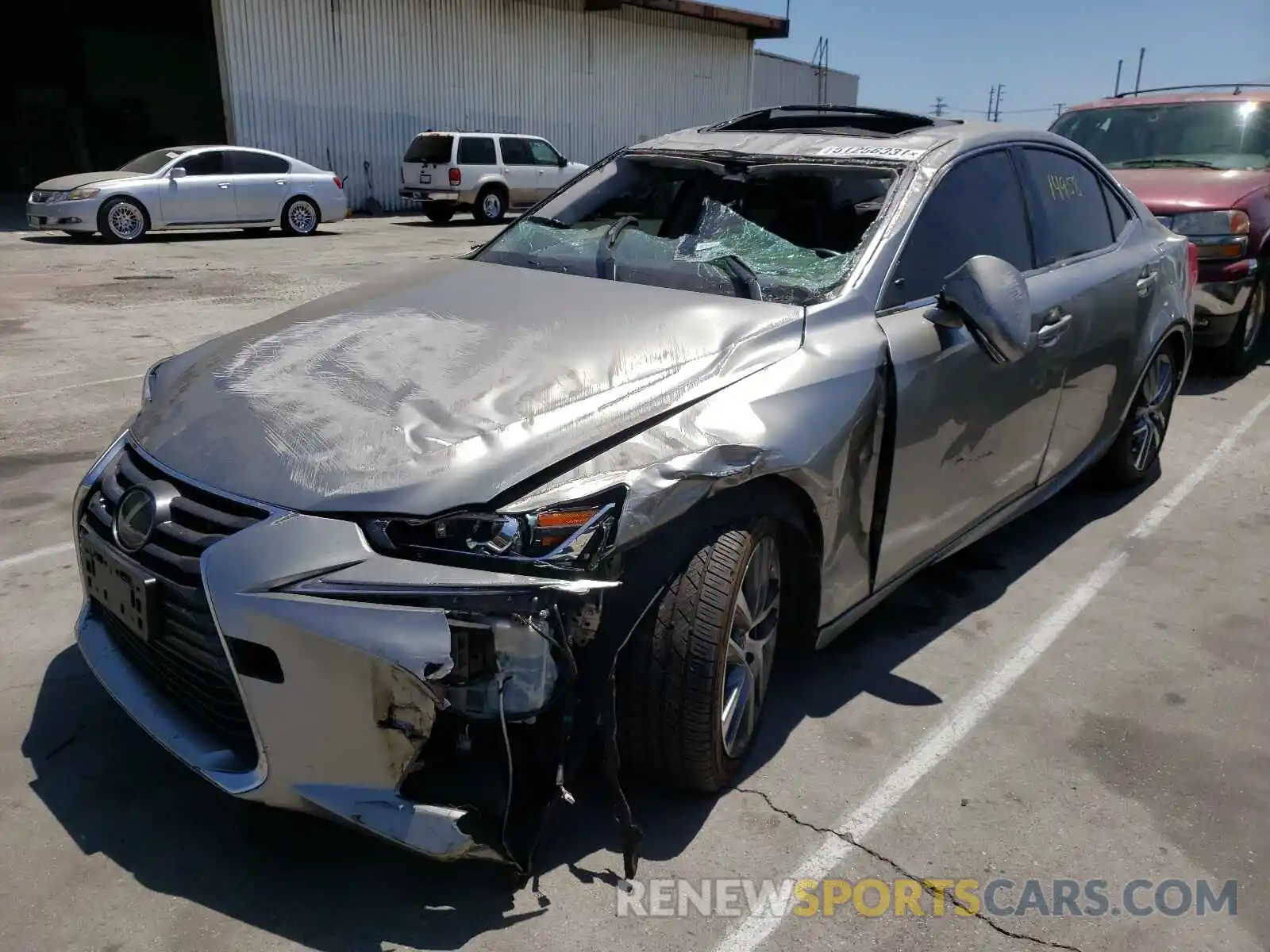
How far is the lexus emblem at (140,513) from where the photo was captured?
2.38 meters

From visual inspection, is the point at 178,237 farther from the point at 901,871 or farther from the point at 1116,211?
the point at 901,871

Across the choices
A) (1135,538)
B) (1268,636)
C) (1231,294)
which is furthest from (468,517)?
(1231,294)

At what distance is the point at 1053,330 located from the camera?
12.4ft

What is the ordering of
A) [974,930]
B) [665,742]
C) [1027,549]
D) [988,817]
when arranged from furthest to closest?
[1027,549] < [988,817] < [665,742] < [974,930]

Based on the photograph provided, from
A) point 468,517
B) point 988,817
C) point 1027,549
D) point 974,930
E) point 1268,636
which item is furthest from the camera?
point 1027,549

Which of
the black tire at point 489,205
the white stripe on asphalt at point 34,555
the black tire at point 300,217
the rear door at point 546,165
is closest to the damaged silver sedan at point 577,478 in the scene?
the white stripe on asphalt at point 34,555

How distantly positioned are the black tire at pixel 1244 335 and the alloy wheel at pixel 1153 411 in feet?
9.22

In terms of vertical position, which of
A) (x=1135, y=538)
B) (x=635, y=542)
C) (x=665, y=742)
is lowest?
(x=1135, y=538)

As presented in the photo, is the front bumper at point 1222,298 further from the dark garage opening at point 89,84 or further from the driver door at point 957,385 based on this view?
the dark garage opening at point 89,84

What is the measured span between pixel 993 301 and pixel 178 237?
16.6m

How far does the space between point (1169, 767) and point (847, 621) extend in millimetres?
996

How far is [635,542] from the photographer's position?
7.55 ft

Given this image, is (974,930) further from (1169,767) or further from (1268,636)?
(1268,636)

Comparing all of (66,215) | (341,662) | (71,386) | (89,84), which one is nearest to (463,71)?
(89,84)
